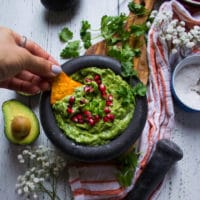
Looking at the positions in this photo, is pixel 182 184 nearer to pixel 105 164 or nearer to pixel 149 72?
pixel 105 164

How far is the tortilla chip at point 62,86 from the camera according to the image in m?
1.39

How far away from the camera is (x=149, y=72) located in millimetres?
1551

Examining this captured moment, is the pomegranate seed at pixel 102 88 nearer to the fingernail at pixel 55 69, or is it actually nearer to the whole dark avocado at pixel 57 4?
the fingernail at pixel 55 69

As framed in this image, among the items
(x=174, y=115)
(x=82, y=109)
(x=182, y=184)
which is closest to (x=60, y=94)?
(x=82, y=109)

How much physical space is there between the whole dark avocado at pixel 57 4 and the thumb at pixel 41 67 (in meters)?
0.32

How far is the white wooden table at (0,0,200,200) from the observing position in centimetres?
154

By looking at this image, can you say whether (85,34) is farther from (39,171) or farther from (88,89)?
(39,171)

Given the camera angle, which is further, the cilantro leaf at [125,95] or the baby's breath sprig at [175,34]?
the baby's breath sprig at [175,34]

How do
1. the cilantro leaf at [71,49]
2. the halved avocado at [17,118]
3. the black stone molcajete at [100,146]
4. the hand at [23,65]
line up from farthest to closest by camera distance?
1. the cilantro leaf at [71,49]
2. the halved avocado at [17,118]
3. the black stone molcajete at [100,146]
4. the hand at [23,65]

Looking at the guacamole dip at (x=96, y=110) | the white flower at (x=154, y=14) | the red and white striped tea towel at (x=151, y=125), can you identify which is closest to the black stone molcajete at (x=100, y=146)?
the guacamole dip at (x=96, y=110)

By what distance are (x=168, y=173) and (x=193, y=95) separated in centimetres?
28

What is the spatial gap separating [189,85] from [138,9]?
1.03 feet

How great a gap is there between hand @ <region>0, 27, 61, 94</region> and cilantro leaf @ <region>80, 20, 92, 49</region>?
19 cm

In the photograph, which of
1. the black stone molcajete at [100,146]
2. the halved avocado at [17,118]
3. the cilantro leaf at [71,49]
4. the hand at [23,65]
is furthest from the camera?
the cilantro leaf at [71,49]
